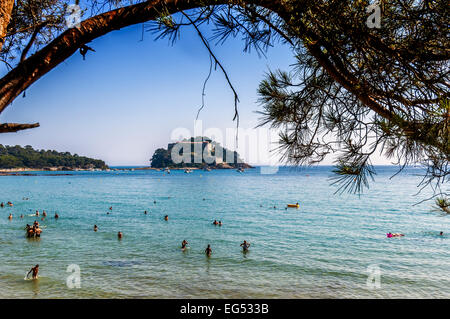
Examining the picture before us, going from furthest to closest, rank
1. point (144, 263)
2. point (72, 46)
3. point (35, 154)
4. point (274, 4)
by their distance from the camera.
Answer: point (35, 154) → point (144, 263) → point (274, 4) → point (72, 46)

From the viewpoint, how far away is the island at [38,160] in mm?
133375

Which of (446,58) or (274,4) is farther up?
(274,4)

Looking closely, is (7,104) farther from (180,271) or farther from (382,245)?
(382,245)

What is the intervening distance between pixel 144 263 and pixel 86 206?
23.2 metres

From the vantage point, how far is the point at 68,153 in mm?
164625

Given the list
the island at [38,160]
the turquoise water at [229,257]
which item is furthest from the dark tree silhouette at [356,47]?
the island at [38,160]

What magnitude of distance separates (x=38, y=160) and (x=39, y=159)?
0.88m

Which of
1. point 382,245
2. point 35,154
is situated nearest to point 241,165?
point 35,154

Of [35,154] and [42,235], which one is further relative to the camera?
[35,154]

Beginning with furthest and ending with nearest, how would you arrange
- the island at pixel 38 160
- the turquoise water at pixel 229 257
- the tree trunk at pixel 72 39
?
1. the island at pixel 38 160
2. the turquoise water at pixel 229 257
3. the tree trunk at pixel 72 39

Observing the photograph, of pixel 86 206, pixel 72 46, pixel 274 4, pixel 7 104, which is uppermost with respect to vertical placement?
pixel 274 4

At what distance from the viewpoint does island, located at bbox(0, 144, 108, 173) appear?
13338cm

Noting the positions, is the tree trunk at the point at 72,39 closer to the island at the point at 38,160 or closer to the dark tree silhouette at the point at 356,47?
the dark tree silhouette at the point at 356,47

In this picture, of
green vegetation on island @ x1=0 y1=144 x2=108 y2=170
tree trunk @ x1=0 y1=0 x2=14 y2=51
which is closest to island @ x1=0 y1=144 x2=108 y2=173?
green vegetation on island @ x1=0 y1=144 x2=108 y2=170
